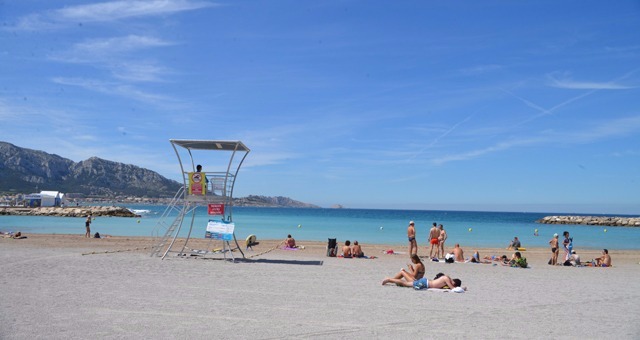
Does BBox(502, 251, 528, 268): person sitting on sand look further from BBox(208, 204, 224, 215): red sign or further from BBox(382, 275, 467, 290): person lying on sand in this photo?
BBox(208, 204, 224, 215): red sign

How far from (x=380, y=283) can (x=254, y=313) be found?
4.57m

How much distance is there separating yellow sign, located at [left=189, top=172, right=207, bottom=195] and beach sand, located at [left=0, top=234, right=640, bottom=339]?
238cm

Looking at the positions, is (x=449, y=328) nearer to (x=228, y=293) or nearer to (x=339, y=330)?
(x=339, y=330)

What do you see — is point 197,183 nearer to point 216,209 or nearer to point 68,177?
point 216,209

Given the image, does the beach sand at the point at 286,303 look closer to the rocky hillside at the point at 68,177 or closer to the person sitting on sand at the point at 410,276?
the person sitting on sand at the point at 410,276

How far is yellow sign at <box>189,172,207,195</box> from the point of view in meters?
15.6

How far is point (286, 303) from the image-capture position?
8758 millimetres

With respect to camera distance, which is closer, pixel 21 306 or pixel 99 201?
pixel 21 306

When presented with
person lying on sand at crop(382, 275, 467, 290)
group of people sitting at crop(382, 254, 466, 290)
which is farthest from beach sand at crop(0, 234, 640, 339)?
person lying on sand at crop(382, 275, 467, 290)

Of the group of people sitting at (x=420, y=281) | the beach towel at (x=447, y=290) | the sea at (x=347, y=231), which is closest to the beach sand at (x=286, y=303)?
the beach towel at (x=447, y=290)

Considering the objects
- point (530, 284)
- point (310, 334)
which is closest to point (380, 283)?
point (530, 284)

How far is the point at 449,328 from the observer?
7113mm

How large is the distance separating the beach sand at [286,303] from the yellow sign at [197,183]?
2378mm

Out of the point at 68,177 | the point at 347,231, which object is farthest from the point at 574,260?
the point at 68,177
